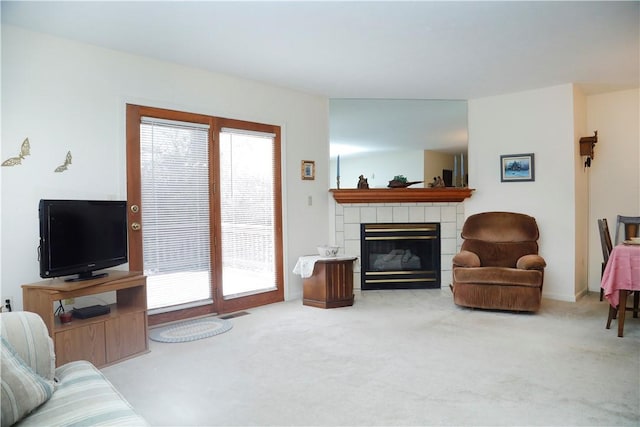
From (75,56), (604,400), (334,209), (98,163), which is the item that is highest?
(75,56)

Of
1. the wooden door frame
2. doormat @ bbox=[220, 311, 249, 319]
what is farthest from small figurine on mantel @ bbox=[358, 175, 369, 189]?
doormat @ bbox=[220, 311, 249, 319]

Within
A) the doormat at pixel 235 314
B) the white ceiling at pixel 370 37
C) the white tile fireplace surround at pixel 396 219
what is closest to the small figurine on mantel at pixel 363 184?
the white tile fireplace surround at pixel 396 219

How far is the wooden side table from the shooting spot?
14.1 ft

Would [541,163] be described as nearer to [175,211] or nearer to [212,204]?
[212,204]

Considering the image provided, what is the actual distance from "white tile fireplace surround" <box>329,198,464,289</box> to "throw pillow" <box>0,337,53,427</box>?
12.7 feet

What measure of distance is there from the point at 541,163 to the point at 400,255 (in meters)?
1.95

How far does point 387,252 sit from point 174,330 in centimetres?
280

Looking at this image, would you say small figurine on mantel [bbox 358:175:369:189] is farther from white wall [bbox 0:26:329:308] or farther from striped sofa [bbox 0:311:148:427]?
striped sofa [bbox 0:311:148:427]

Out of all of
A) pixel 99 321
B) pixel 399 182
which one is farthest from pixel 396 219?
pixel 99 321

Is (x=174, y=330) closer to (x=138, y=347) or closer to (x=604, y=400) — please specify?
(x=138, y=347)

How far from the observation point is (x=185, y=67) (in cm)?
384

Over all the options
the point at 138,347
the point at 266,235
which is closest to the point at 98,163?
the point at 138,347

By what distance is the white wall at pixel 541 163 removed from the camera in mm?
4594

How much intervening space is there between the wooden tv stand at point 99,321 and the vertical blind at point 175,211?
54 centimetres
